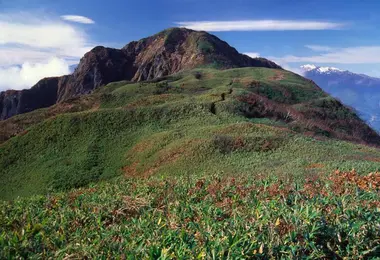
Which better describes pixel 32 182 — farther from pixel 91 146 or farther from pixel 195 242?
pixel 195 242

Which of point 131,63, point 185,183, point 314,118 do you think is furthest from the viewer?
point 131,63

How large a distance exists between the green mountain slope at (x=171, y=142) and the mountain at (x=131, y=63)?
66521 mm

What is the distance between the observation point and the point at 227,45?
139500mm

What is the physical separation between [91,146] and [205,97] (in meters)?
19.7

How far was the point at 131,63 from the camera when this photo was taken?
154 m

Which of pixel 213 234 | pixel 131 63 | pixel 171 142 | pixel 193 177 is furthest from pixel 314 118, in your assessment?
pixel 131 63

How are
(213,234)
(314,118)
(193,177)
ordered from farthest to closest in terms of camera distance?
(314,118) → (193,177) → (213,234)

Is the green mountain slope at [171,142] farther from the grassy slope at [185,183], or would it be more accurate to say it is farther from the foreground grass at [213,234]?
the foreground grass at [213,234]

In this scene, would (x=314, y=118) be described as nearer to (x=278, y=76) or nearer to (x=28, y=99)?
(x=278, y=76)

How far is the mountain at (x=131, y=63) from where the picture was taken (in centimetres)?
12669

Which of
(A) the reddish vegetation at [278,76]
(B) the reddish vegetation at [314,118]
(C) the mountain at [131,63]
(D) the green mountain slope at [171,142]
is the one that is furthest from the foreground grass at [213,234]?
(C) the mountain at [131,63]

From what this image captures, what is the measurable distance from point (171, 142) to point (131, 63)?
124694 millimetres

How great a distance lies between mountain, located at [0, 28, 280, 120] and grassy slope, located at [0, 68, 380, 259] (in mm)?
48764

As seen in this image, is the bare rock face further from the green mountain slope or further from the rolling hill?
the green mountain slope
